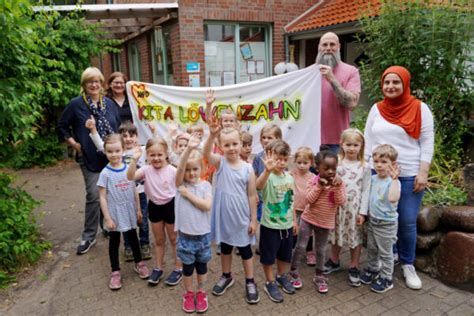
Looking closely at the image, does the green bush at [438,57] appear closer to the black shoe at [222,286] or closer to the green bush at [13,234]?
the black shoe at [222,286]

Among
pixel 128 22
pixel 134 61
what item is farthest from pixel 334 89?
pixel 134 61

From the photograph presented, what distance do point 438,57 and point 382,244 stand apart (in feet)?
8.74

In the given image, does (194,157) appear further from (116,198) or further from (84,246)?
(84,246)

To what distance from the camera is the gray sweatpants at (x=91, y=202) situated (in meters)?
3.96

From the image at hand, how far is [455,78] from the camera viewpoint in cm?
459

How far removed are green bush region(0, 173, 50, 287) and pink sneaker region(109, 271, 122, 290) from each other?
975mm

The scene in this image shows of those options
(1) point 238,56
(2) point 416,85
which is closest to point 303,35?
(1) point 238,56

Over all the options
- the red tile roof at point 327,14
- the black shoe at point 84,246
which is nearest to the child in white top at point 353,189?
the black shoe at point 84,246

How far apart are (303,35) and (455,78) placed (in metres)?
4.97

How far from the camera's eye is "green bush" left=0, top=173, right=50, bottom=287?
3.53 m

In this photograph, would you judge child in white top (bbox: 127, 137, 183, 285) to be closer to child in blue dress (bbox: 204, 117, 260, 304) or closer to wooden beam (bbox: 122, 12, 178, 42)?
child in blue dress (bbox: 204, 117, 260, 304)

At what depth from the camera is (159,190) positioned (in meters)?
3.22

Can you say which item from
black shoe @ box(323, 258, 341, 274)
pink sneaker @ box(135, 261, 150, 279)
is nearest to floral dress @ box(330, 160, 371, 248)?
black shoe @ box(323, 258, 341, 274)

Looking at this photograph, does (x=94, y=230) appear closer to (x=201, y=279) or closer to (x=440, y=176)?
(x=201, y=279)
